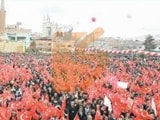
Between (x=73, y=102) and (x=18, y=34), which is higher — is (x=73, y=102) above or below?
below

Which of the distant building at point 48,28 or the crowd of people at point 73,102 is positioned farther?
the distant building at point 48,28

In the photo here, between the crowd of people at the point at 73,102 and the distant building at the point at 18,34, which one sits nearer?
the crowd of people at the point at 73,102

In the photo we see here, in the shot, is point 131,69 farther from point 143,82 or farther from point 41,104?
point 41,104

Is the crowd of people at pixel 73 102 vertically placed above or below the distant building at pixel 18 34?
below

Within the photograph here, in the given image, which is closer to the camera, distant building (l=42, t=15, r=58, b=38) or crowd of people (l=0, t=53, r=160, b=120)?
crowd of people (l=0, t=53, r=160, b=120)

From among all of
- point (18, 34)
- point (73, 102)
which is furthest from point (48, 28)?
point (73, 102)

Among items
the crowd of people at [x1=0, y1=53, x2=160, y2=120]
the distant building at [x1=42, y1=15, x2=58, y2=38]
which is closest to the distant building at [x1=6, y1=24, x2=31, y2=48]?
the distant building at [x1=42, y1=15, x2=58, y2=38]

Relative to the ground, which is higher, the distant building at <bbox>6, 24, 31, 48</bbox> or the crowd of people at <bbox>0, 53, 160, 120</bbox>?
the distant building at <bbox>6, 24, 31, 48</bbox>

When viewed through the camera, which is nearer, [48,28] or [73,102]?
[73,102]

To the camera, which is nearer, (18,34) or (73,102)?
(73,102)

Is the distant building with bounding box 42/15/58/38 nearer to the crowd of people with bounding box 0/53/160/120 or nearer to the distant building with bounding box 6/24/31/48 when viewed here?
the distant building with bounding box 6/24/31/48

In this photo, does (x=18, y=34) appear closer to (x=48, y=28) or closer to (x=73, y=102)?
(x=48, y=28)

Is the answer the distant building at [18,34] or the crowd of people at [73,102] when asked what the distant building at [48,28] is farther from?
the crowd of people at [73,102]

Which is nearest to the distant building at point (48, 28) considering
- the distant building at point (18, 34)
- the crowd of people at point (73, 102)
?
the distant building at point (18, 34)
